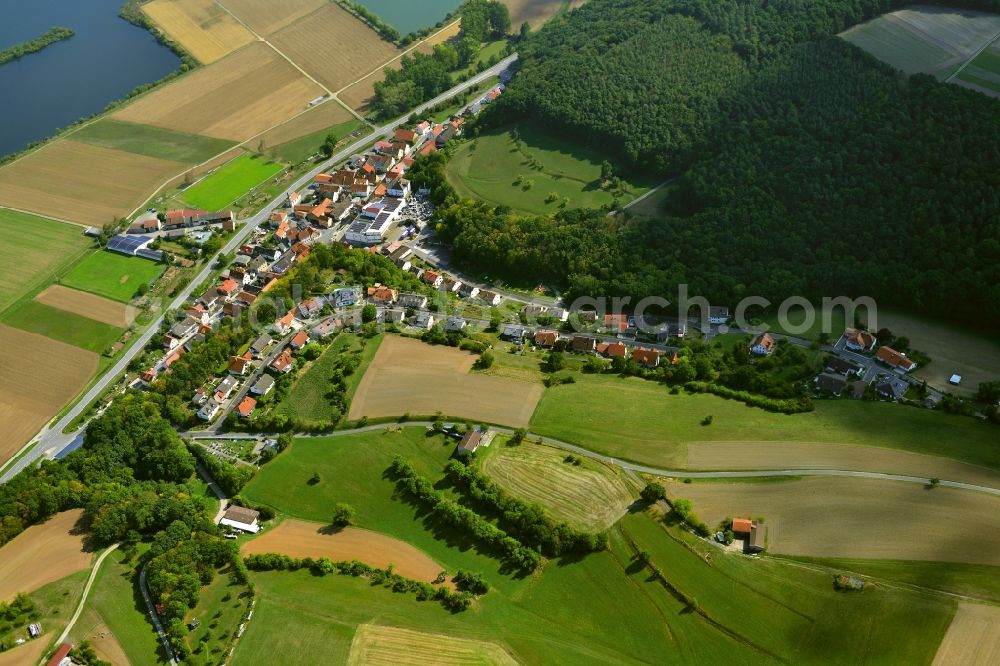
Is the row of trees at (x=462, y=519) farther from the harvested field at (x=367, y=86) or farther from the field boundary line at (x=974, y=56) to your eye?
the field boundary line at (x=974, y=56)

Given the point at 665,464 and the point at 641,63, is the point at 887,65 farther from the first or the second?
the point at 665,464

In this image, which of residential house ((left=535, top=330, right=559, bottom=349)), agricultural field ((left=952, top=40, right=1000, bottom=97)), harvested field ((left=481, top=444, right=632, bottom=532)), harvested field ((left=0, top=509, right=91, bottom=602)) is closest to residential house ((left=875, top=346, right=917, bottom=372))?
harvested field ((left=481, top=444, right=632, bottom=532))

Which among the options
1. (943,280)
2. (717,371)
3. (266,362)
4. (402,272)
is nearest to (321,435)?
(266,362)

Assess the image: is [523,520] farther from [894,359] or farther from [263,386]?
[894,359]

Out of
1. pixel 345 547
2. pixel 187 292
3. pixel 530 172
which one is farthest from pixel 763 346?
pixel 187 292

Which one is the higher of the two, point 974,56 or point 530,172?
point 974,56

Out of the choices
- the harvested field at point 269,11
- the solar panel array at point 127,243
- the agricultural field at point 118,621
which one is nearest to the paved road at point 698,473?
the agricultural field at point 118,621
